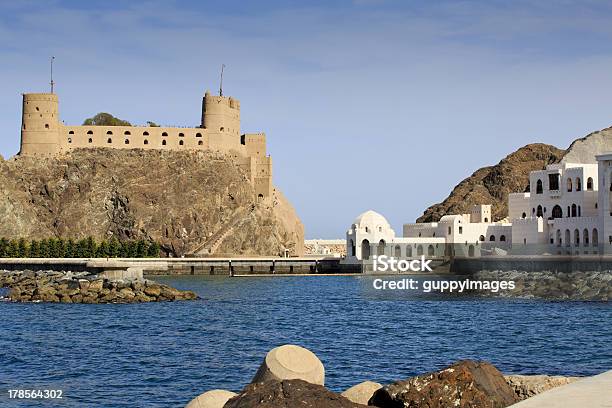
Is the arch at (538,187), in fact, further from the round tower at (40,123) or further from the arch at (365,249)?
the round tower at (40,123)

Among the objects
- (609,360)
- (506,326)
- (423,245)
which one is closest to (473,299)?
(506,326)

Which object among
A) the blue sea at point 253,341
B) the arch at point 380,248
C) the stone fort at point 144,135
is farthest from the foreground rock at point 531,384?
the stone fort at point 144,135

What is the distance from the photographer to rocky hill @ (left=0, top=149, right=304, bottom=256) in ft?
469

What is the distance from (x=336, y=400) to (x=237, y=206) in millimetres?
133541

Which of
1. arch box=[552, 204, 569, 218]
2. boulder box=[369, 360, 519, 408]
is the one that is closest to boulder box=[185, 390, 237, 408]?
boulder box=[369, 360, 519, 408]

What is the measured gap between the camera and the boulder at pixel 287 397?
15.1m

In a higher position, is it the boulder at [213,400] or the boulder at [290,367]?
the boulder at [290,367]

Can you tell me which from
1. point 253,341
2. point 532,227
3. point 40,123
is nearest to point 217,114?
point 40,123

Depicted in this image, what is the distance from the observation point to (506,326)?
48.3 metres

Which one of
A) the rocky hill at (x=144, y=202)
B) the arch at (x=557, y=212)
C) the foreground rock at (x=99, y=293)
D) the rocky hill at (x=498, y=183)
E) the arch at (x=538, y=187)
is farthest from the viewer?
the rocky hill at (x=498, y=183)

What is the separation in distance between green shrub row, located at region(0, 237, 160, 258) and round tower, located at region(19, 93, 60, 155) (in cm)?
2091

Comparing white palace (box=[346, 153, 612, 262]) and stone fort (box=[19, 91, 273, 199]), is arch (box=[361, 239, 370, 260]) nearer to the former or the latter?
white palace (box=[346, 153, 612, 262])

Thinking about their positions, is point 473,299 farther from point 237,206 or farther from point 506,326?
point 237,206

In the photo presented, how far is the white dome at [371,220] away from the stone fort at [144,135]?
1256 inches
